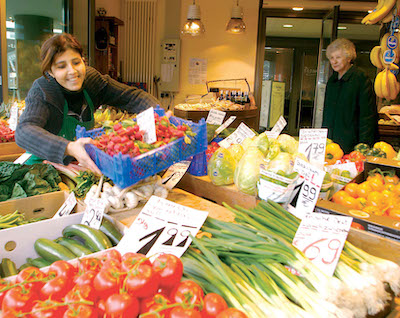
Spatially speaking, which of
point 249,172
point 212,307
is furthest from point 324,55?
point 212,307

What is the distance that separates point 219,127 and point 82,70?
1.06 m

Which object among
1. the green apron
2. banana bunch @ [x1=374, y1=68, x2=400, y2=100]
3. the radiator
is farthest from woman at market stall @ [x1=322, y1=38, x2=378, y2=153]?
the radiator

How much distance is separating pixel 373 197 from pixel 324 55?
6.12 meters

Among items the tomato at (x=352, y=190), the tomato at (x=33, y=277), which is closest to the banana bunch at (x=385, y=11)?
the tomato at (x=352, y=190)

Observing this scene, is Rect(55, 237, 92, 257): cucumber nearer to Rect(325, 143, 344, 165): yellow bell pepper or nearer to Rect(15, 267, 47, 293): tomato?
Rect(15, 267, 47, 293): tomato

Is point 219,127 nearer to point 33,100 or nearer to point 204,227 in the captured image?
point 33,100

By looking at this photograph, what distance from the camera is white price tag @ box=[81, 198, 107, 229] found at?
61.1 inches

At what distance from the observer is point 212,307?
893mm

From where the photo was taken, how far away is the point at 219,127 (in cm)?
282

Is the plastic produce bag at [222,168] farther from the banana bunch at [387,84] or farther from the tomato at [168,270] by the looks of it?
the banana bunch at [387,84]

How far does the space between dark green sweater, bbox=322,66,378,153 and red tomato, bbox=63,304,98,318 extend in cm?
346

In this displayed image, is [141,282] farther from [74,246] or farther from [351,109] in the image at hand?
[351,109]

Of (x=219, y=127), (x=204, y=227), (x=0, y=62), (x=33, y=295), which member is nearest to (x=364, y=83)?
(x=219, y=127)

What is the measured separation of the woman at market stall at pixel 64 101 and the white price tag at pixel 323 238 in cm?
105
